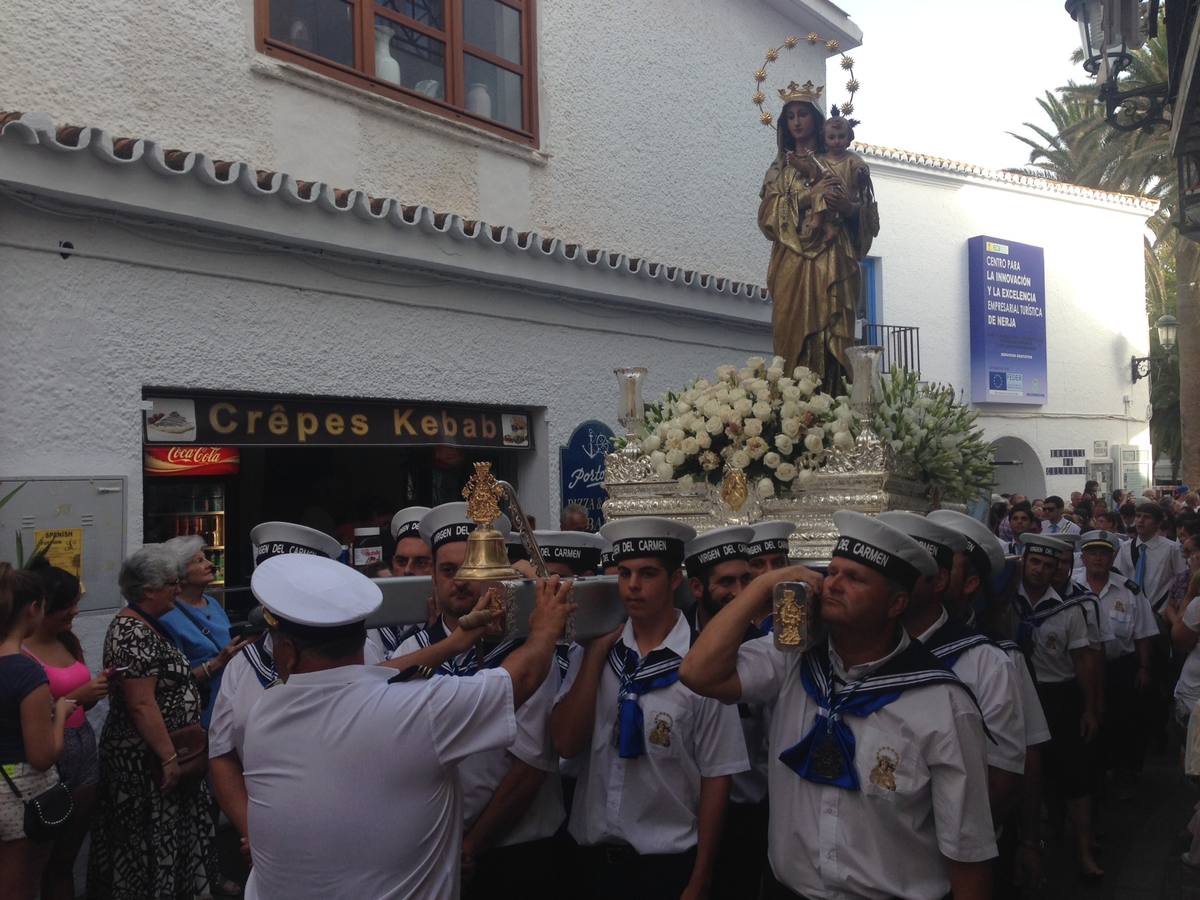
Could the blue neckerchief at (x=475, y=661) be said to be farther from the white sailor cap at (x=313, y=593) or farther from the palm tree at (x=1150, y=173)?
the palm tree at (x=1150, y=173)

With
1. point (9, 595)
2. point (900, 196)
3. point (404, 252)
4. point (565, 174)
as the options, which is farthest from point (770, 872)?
point (900, 196)

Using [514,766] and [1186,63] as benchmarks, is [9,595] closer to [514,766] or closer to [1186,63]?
[514,766]

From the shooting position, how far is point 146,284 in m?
6.98

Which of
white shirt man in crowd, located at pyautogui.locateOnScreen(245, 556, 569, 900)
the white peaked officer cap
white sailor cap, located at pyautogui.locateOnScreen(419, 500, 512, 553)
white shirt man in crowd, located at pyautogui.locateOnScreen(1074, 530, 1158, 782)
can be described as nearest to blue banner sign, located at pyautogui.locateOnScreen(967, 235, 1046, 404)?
white shirt man in crowd, located at pyautogui.locateOnScreen(1074, 530, 1158, 782)

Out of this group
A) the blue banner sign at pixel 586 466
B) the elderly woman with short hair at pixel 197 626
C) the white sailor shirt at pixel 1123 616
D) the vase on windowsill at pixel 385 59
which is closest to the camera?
the elderly woman with short hair at pixel 197 626

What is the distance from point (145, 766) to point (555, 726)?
7.79 ft

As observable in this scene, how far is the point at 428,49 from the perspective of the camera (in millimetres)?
9352

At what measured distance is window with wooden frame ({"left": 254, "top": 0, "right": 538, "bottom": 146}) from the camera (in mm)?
8430

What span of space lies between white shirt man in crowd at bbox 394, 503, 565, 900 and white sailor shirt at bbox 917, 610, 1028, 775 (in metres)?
1.29

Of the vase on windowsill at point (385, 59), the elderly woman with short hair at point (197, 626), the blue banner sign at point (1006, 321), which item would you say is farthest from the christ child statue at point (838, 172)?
the blue banner sign at point (1006, 321)

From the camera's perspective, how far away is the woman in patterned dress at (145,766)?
4.83 meters

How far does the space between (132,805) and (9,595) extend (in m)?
1.24

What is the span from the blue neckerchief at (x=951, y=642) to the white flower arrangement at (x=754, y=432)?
5.07ft

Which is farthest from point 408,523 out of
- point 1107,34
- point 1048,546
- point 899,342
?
point 899,342
